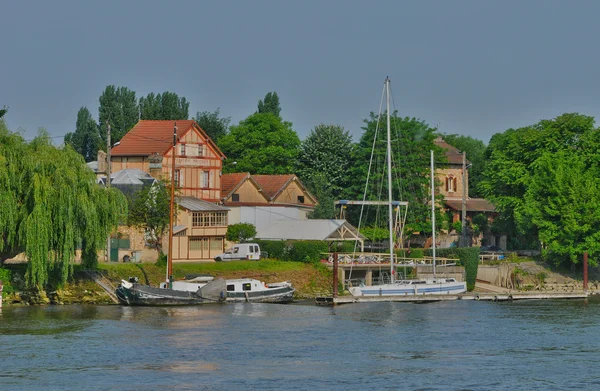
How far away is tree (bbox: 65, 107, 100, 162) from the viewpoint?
13625cm

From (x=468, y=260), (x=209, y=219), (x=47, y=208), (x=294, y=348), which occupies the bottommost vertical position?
(x=294, y=348)

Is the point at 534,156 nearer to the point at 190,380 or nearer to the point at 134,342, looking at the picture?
the point at 134,342

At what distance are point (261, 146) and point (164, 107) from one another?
1822cm

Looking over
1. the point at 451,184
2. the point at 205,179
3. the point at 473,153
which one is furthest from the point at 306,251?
the point at 473,153

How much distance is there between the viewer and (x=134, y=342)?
50.3 m

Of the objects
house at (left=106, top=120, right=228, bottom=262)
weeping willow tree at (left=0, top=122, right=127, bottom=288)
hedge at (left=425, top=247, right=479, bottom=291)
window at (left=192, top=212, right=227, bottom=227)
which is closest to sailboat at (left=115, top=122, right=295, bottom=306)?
weeping willow tree at (left=0, top=122, right=127, bottom=288)

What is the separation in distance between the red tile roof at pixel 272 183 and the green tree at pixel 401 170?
21.1ft

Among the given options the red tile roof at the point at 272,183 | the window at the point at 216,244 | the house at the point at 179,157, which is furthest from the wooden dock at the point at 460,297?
the red tile roof at the point at 272,183

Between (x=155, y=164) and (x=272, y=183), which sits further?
(x=272, y=183)

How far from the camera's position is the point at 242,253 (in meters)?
82.6

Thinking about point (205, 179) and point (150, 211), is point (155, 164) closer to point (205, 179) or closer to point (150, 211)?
point (205, 179)

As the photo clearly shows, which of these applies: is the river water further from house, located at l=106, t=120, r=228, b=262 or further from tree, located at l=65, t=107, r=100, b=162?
tree, located at l=65, t=107, r=100, b=162

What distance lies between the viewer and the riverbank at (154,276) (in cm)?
6450

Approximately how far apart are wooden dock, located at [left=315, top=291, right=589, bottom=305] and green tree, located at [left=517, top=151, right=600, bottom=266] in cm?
597
